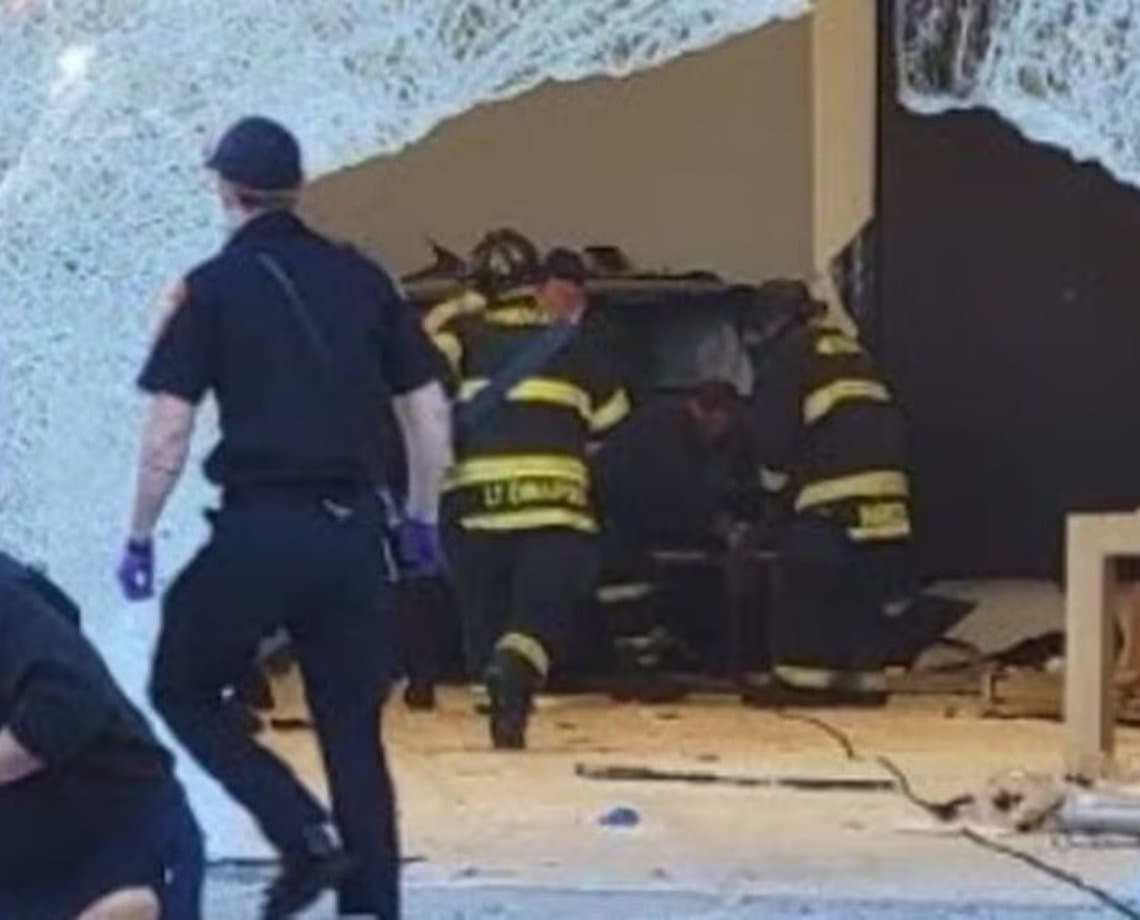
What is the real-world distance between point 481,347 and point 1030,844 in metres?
3.54

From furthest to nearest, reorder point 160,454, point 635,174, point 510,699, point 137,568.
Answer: point 635,174 < point 510,699 < point 137,568 < point 160,454

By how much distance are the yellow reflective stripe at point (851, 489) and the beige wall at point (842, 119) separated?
151cm

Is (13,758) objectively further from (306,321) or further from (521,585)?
(521,585)

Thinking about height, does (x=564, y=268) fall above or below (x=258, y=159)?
below

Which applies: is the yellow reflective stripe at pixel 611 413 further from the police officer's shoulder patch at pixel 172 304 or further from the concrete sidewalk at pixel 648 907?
the police officer's shoulder patch at pixel 172 304

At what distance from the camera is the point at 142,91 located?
903cm

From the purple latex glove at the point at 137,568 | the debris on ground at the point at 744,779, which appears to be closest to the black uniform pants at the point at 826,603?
the debris on ground at the point at 744,779

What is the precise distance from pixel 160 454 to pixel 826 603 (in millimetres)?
5431

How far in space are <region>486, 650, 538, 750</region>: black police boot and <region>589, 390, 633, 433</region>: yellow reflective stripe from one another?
1130 millimetres

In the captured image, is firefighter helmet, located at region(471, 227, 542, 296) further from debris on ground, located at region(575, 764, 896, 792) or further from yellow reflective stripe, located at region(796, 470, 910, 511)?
debris on ground, located at region(575, 764, 896, 792)

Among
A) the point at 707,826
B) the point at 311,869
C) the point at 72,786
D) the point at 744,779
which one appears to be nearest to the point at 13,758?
the point at 72,786

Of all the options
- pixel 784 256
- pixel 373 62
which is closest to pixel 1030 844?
pixel 373 62

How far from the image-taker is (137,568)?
805 cm

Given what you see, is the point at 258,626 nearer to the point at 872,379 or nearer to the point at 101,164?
the point at 101,164
